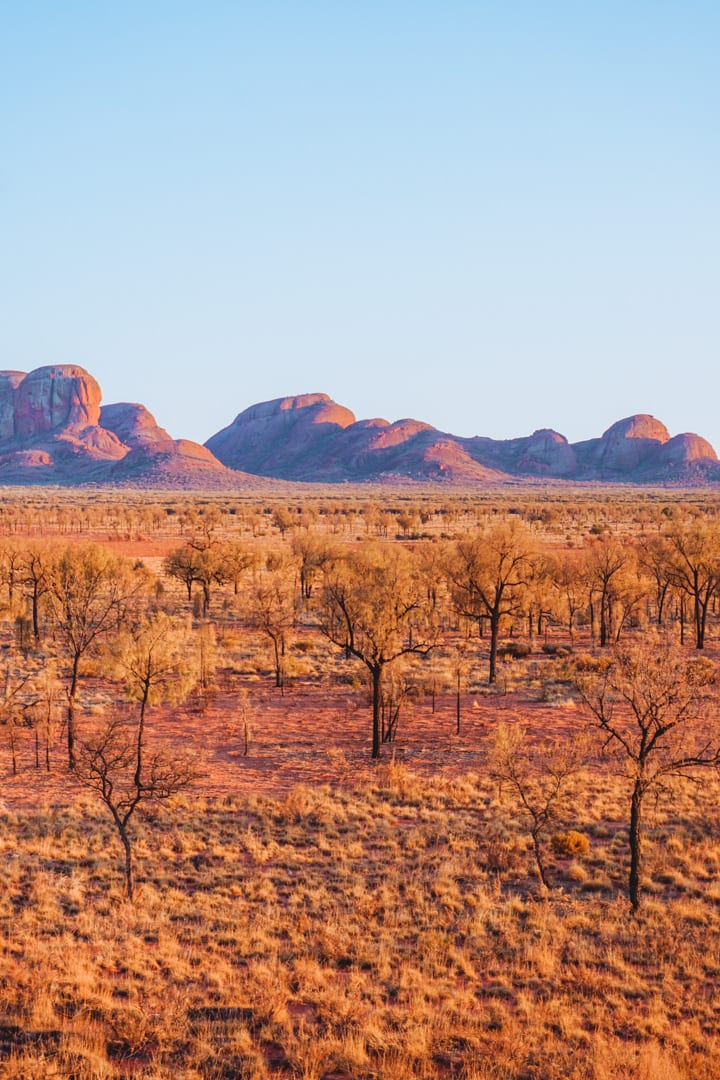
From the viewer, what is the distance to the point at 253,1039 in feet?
33.1

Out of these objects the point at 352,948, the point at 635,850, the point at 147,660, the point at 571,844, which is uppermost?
the point at 147,660

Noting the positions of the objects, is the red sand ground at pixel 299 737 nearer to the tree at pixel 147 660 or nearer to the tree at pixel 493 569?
the tree at pixel 147 660

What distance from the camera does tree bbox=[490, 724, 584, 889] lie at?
16.3 meters

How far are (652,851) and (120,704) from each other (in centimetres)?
2081

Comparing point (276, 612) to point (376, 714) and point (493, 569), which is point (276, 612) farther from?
point (376, 714)

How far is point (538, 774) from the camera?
22016mm

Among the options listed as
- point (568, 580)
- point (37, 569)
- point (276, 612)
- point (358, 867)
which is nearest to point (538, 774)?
point (358, 867)

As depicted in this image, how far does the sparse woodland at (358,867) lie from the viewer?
1008cm

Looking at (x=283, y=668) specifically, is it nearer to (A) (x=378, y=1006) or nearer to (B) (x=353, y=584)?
(B) (x=353, y=584)

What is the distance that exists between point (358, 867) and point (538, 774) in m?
7.84

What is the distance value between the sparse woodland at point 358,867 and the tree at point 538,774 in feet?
0.43

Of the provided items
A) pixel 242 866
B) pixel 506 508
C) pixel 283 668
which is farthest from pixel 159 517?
pixel 242 866

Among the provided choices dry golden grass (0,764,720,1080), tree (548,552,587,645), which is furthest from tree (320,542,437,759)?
tree (548,552,587,645)

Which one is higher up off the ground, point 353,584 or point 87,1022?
point 353,584
